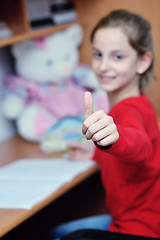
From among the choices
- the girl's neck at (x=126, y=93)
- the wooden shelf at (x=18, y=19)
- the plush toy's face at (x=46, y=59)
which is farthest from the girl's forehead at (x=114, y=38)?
the plush toy's face at (x=46, y=59)

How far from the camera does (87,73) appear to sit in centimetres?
203

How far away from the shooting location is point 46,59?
186 centimetres

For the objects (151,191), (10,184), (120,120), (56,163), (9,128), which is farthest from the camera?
(9,128)

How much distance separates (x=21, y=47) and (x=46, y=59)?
0.13m

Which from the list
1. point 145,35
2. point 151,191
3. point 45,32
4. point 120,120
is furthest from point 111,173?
point 45,32

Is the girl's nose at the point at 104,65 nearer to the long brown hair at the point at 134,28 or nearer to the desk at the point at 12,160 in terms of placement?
the long brown hair at the point at 134,28

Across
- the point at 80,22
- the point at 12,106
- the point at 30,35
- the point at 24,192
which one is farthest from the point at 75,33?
the point at 24,192

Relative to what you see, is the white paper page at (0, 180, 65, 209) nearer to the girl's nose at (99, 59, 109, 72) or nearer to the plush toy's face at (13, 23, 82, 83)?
the girl's nose at (99, 59, 109, 72)

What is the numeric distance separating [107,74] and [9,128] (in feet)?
2.94

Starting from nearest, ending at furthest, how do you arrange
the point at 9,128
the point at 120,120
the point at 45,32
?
the point at 120,120, the point at 45,32, the point at 9,128

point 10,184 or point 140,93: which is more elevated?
point 140,93

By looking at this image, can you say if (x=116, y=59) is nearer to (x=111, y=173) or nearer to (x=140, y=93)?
(x=140, y=93)

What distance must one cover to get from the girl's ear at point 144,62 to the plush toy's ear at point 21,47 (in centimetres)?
74

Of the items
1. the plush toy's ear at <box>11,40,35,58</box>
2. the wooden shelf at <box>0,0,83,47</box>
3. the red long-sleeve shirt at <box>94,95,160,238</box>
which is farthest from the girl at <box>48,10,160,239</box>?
the plush toy's ear at <box>11,40,35,58</box>
